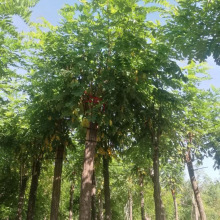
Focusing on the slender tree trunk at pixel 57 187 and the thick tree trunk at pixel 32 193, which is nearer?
the slender tree trunk at pixel 57 187

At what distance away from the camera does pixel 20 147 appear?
1397 centimetres

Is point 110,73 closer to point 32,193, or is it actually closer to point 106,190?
point 106,190

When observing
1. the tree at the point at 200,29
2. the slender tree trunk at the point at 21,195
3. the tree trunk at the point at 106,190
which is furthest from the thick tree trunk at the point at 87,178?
the slender tree trunk at the point at 21,195

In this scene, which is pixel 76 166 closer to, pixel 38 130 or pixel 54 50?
pixel 38 130

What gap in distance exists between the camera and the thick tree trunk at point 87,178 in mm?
8211

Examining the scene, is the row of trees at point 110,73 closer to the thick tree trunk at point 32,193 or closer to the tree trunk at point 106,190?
the tree trunk at point 106,190

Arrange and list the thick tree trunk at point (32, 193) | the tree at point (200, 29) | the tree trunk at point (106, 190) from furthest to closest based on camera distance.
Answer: the thick tree trunk at point (32, 193) < the tree trunk at point (106, 190) < the tree at point (200, 29)

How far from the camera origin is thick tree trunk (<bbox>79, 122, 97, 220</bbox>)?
26.9ft

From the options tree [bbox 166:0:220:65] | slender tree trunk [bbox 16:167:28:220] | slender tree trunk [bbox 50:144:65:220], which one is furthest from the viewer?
slender tree trunk [bbox 16:167:28:220]

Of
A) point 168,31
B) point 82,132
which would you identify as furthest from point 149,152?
point 168,31

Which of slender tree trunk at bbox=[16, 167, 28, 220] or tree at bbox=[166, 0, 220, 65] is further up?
tree at bbox=[166, 0, 220, 65]

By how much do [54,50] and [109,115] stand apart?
3284 millimetres

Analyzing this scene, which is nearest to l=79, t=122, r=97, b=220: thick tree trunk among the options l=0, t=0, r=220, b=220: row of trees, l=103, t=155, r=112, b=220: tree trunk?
l=0, t=0, r=220, b=220: row of trees

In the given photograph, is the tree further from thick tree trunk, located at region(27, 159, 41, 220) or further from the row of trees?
thick tree trunk, located at region(27, 159, 41, 220)
